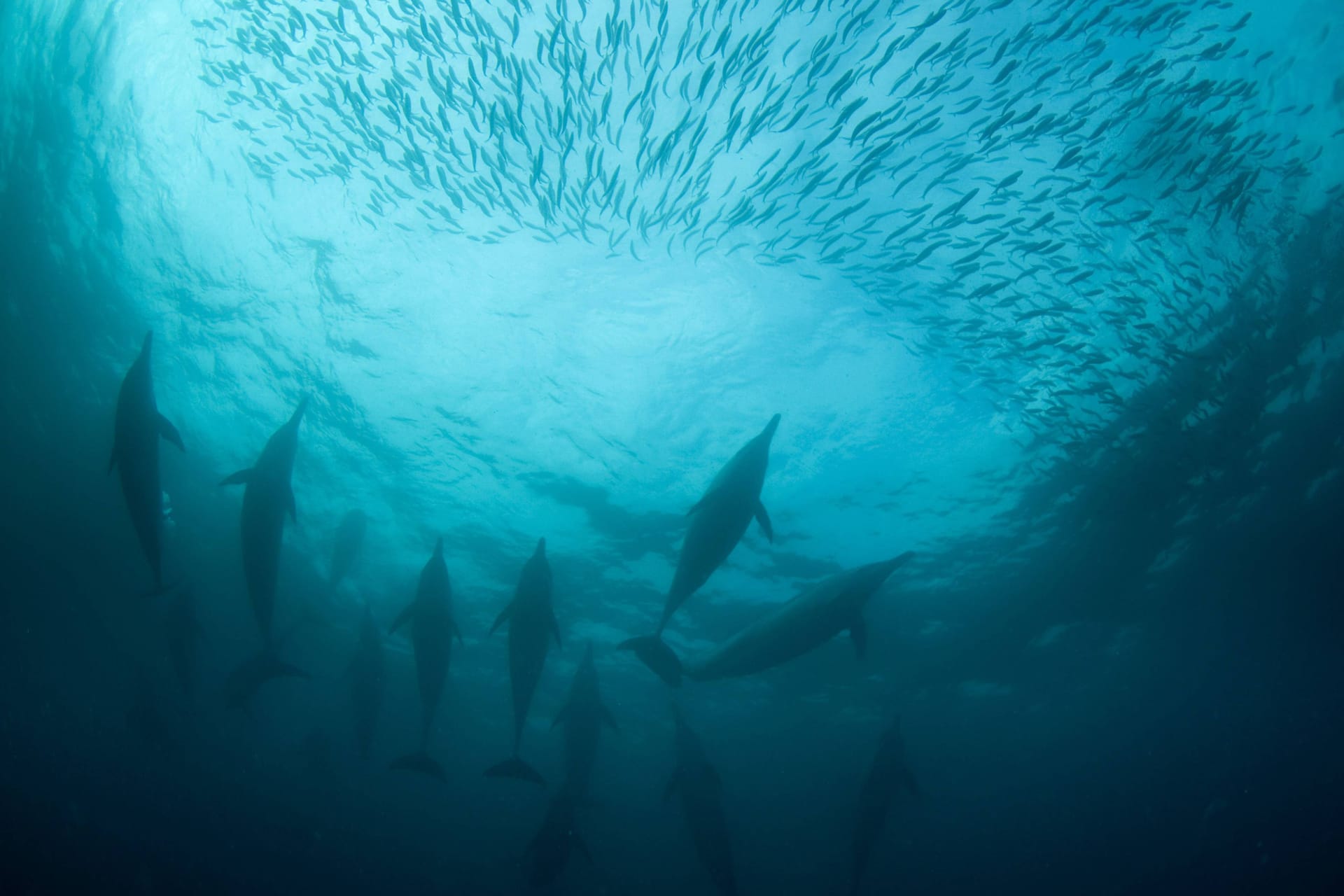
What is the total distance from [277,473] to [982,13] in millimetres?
9864

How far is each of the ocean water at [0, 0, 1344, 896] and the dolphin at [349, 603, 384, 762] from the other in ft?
0.27

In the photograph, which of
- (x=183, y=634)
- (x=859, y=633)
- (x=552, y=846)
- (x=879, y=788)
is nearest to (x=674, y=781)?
(x=552, y=846)

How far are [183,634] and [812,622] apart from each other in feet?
44.8

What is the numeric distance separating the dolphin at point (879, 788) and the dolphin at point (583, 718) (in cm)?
497

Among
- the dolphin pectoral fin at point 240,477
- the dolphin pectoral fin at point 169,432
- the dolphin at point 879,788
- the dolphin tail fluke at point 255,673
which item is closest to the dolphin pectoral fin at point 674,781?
the dolphin at point 879,788

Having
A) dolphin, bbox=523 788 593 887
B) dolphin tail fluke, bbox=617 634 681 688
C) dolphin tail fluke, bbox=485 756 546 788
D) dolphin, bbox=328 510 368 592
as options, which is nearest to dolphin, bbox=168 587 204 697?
dolphin, bbox=328 510 368 592

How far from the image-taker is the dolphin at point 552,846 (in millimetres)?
10023

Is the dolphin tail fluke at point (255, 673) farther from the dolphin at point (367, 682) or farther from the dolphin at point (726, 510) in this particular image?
the dolphin at point (726, 510)

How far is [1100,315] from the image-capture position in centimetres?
1180

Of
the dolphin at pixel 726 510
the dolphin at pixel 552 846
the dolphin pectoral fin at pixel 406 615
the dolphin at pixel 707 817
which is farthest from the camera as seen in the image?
the dolphin at pixel 552 846

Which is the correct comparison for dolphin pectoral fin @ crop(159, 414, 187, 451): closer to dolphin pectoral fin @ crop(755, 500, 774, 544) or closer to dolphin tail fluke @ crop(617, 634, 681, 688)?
dolphin tail fluke @ crop(617, 634, 681, 688)

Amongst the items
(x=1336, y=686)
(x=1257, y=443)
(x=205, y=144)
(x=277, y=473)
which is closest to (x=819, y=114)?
(x=277, y=473)

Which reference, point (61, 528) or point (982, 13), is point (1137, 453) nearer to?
point (982, 13)

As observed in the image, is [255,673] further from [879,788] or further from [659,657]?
[879,788]
